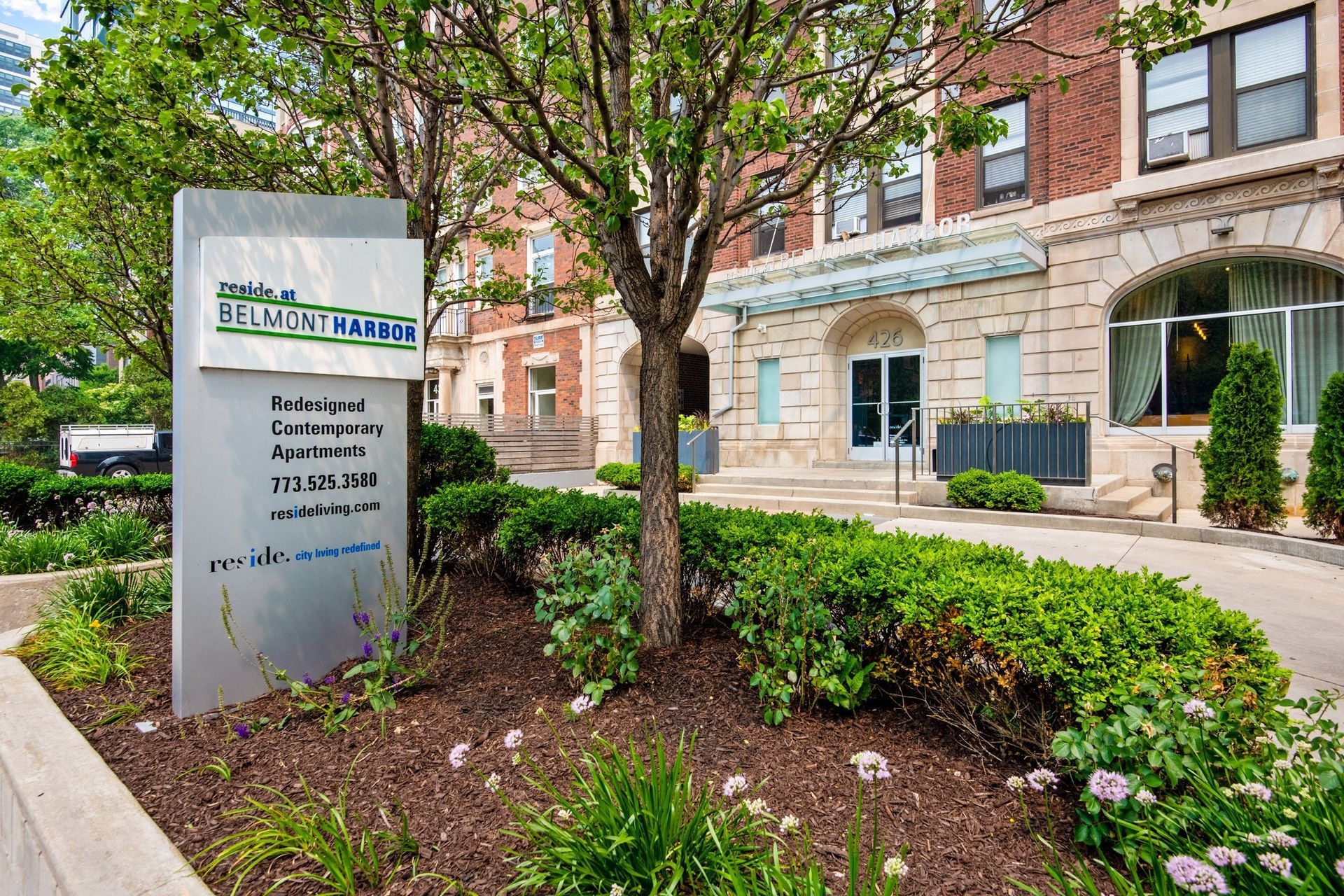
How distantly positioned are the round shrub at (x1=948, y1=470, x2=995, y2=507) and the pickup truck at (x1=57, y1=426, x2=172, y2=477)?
71.7 ft

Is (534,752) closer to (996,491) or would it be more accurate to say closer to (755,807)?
(755,807)

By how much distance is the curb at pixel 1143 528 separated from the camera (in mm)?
7922

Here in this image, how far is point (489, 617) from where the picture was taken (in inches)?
183

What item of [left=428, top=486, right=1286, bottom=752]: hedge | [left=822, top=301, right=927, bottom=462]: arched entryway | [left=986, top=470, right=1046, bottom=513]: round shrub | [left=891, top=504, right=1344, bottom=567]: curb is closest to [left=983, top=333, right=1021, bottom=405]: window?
[left=822, top=301, right=927, bottom=462]: arched entryway

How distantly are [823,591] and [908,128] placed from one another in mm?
3872

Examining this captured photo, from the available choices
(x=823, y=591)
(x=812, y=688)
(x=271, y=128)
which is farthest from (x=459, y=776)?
(x=271, y=128)

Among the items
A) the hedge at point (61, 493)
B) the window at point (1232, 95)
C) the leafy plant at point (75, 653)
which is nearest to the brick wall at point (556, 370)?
the hedge at point (61, 493)

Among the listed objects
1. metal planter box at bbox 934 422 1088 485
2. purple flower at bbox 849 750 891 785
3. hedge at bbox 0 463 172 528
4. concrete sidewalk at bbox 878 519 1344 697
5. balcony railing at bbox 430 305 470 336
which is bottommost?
concrete sidewalk at bbox 878 519 1344 697

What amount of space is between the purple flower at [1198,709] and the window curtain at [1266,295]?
12.8 m

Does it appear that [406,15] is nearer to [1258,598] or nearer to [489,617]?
[489,617]

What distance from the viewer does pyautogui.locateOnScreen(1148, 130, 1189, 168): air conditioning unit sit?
11938 mm

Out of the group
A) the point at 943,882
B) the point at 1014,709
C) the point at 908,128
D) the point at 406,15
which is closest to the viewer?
the point at 943,882

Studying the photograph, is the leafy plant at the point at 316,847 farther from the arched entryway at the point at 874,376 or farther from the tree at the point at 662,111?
the arched entryway at the point at 874,376

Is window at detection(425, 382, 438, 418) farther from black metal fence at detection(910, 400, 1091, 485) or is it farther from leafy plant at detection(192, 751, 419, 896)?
leafy plant at detection(192, 751, 419, 896)
